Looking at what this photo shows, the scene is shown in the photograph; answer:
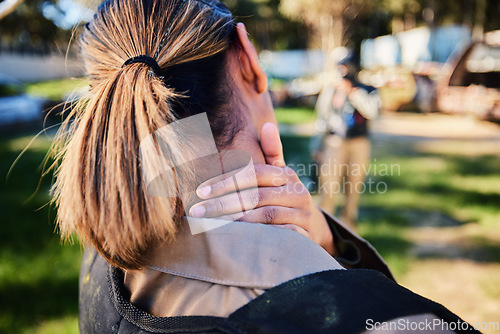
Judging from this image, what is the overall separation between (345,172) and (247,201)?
4.09m

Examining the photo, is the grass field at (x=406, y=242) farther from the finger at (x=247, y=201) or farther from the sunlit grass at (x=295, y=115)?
the sunlit grass at (x=295, y=115)

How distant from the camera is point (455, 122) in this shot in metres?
12.4

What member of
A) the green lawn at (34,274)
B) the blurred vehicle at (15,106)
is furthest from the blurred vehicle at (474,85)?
the blurred vehicle at (15,106)

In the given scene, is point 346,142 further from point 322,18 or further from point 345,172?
point 322,18

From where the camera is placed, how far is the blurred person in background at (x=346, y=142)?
4.75m

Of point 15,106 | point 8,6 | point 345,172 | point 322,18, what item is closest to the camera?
point 8,6

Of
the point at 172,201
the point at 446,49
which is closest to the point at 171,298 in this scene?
the point at 172,201

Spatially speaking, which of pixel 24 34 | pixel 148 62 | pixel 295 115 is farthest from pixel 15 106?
pixel 24 34

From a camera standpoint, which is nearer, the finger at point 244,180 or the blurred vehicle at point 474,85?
the finger at point 244,180

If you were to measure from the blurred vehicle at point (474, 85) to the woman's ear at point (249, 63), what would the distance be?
12.6 meters

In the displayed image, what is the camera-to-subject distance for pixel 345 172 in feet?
16.1

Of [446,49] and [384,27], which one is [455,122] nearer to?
[446,49]

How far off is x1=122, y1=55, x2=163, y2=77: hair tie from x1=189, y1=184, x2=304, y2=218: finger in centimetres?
34

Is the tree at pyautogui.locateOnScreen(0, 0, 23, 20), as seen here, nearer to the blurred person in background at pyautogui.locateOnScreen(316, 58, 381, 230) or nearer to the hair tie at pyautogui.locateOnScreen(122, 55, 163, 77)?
the hair tie at pyautogui.locateOnScreen(122, 55, 163, 77)
